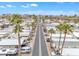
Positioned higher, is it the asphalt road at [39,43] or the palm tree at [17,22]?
the palm tree at [17,22]

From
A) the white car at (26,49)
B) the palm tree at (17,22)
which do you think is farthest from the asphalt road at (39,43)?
the palm tree at (17,22)

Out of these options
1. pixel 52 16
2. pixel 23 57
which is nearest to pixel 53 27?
pixel 52 16

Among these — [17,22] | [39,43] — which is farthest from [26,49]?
[17,22]

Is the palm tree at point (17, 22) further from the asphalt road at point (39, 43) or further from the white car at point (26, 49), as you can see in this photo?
the asphalt road at point (39, 43)

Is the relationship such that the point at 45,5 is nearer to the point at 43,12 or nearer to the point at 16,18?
the point at 43,12

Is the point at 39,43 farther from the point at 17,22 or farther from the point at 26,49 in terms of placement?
the point at 17,22

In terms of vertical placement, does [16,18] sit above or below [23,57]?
above

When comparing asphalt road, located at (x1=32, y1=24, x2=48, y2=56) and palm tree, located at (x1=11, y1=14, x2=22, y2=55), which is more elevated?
palm tree, located at (x1=11, y1=14, x2=22, y2=55)

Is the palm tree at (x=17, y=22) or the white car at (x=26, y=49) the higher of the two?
the palm tree at (x=17, y=22)

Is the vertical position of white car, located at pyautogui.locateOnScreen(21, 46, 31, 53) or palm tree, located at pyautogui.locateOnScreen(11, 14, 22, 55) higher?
palm tree, located at pyautogui.locateOnScreen(11, 14, 22, 55)

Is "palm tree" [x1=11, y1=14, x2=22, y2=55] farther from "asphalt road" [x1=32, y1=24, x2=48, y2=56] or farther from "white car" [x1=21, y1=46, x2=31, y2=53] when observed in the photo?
"asphalt road" [x1=32, y1=24, x2=48, y2=56]

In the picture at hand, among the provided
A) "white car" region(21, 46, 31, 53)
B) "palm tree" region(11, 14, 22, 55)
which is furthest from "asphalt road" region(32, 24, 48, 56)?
"palm tree" region(11, 14, 22, 55)
